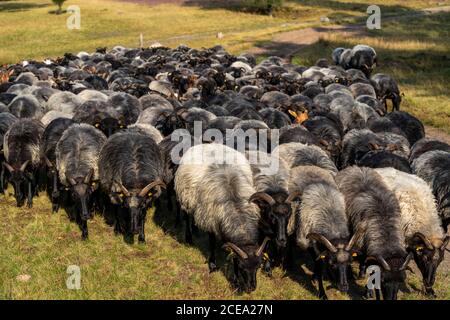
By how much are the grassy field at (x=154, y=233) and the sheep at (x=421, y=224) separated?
2.37 ft

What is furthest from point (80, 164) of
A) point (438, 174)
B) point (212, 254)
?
point (438, 174)

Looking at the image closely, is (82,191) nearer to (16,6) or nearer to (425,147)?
(425,147)

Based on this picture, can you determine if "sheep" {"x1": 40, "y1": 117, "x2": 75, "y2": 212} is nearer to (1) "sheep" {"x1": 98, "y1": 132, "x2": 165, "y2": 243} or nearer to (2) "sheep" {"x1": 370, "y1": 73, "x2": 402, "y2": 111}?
(1) "sheep" {"x1": 98, "y1": 132, "x2": 165, "y2": 243}

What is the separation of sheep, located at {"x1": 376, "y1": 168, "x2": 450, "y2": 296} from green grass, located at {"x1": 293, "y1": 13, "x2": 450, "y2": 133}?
38.6ft

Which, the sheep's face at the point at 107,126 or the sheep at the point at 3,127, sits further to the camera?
the sheep's face at the point at 107,126

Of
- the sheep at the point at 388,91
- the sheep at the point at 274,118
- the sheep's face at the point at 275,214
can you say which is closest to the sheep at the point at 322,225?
the sheep's face at the point at 275,214

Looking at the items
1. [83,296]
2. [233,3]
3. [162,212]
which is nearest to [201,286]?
[83,296]

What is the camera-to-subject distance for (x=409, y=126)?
1522 cm

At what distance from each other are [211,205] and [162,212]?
3503 millimetres

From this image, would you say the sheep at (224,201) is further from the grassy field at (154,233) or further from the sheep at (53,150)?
the sheep at (53,150)

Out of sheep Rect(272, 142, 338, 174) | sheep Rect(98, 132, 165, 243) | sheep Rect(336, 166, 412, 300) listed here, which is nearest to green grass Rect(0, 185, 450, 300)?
sheep Rect(98, 132, 165, 243)

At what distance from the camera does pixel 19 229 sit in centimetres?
1161

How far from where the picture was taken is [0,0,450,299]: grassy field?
924cm

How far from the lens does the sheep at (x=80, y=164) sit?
10844 mm
